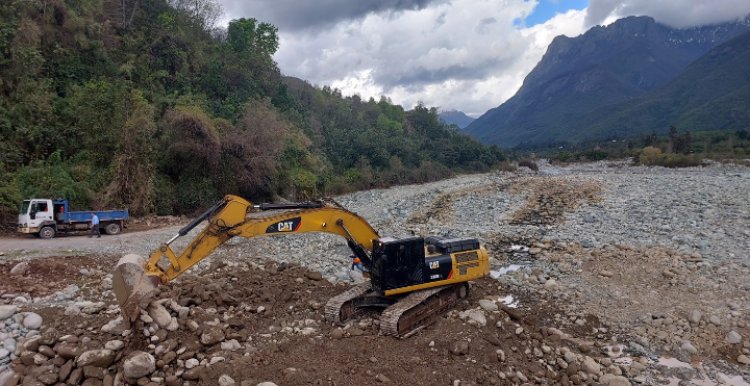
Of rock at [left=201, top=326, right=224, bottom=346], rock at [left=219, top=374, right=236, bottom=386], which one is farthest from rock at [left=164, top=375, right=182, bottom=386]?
rock at [left=201, top=326, right=224, bottom=346]

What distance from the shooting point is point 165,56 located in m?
28.9

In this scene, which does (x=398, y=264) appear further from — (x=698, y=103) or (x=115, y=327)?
(x=698, y=103)

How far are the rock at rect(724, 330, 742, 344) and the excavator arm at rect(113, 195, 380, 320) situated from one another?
6.33 meters

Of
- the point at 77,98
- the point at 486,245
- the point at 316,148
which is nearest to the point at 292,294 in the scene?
the point at 486,245

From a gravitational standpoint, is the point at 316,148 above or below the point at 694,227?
above

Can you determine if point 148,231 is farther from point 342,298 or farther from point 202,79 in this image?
point 202,79

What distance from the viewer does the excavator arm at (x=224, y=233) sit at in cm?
665

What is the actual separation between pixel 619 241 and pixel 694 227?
3218 millimetres

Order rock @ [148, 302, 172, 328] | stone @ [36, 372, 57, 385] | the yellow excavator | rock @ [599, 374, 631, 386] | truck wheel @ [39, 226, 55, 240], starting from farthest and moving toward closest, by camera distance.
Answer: truck wheel @ [39, 226, 55, 240] < rock @ [148, 302, 172, 328] < the yellow excavator < rock @ [599, 374, 631, 386] < stone @ [36, 372, 57, 385]

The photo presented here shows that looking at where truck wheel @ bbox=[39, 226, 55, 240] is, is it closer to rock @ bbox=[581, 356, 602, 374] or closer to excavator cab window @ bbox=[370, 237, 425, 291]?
excavator cab window @ bbox=[370, 237, 425, 291]

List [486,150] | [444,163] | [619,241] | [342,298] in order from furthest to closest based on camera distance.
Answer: [486,150], [444,163], [619,241], [342,298]

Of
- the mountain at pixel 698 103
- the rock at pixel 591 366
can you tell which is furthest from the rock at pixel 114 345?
the mountain at pixel 698 103

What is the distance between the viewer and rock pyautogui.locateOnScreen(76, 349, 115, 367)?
6550 millimetres

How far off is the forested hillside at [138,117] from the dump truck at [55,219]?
1.62m
